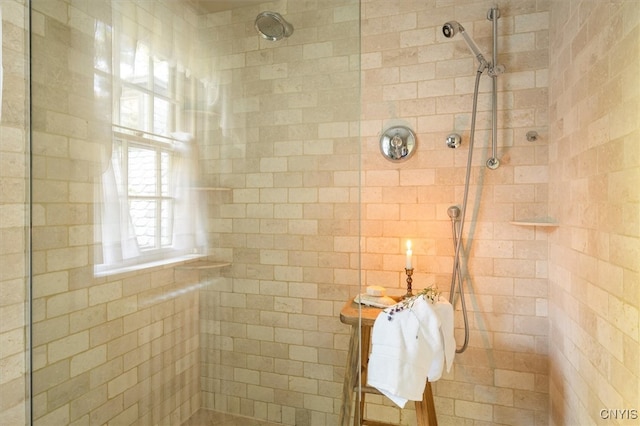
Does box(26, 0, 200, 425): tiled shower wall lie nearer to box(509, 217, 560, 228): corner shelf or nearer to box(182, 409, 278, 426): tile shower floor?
box(182, 409, 278, 426): tile shower floor

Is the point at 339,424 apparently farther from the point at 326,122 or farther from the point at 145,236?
the point at 326,122

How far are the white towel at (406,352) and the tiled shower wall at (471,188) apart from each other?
69cm

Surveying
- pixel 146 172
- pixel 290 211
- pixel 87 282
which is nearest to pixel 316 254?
pixel 290 211

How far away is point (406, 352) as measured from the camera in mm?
1377

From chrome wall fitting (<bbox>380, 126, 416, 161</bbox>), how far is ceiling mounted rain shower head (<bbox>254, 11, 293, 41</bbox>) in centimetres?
96

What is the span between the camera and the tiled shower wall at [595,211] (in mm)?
1122

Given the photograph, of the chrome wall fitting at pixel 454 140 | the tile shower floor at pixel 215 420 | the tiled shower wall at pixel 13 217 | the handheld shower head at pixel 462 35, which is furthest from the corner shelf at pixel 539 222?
the tiled shower wall at pixel 13 217

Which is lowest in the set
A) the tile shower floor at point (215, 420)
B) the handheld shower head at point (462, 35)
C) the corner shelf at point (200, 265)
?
the tile shower floor at point (215, 420)

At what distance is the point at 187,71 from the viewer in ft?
4.67

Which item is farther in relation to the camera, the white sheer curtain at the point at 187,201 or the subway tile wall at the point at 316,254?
the white sheer curtain at the point at 187,201

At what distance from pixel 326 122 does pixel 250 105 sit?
1.02ft

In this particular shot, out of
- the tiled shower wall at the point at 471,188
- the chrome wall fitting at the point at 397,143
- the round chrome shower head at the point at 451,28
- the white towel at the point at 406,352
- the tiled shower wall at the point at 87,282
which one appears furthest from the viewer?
the chrome wall fitting at the point at 397,143

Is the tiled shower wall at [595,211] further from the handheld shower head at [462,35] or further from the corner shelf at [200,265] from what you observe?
the corner shelf at [200,265]

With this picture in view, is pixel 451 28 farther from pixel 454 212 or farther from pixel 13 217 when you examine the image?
pixel 13 217
